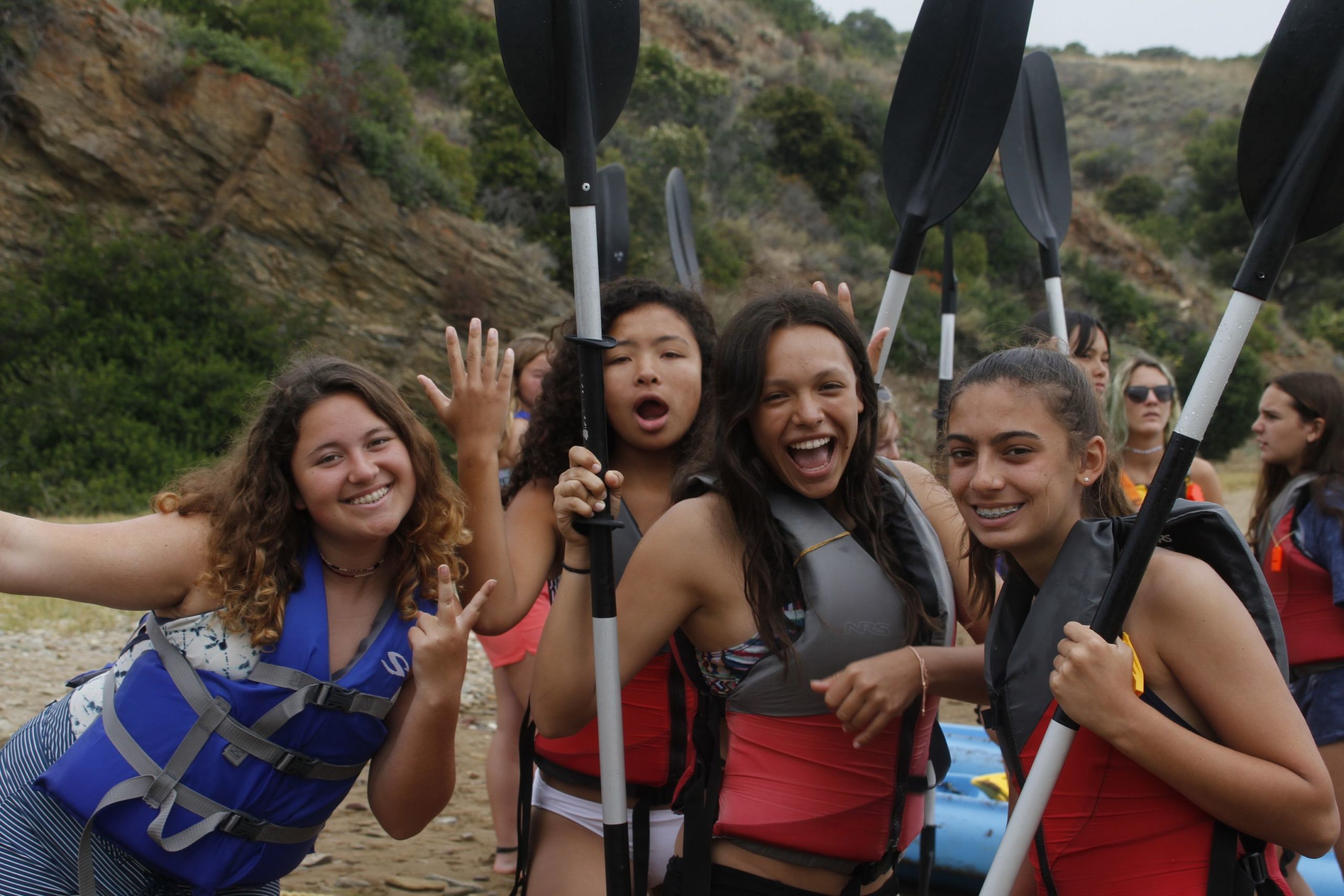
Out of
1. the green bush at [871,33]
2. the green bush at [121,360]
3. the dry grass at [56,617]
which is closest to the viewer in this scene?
the dry grass at [56,617]

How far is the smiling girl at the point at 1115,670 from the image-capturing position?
158 centimetres

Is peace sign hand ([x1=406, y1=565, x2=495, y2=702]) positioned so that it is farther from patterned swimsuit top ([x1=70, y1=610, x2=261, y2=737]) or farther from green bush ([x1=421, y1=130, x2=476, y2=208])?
green bush ([x1=421, y1=130, x2=476, y2=208])

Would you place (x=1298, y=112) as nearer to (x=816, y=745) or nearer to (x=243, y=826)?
(x=816, y=745)

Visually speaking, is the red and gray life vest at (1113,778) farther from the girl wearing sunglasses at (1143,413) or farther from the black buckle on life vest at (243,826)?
the girl wearing sunglasses at (1143,413)

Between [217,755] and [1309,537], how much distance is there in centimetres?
342

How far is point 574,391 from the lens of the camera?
274 cm

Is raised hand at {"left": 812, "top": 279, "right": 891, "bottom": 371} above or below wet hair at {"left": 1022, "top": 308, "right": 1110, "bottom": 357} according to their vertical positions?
above

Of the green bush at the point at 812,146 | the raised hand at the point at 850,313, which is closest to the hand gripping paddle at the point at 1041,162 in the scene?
the raised hand at the point at 850,313

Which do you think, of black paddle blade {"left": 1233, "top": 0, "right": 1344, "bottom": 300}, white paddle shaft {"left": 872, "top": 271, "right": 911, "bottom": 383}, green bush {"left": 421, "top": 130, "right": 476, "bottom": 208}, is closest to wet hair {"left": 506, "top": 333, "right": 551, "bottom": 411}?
white paddle shaft {"left": 872, "top": 271, "right": 911, "bottom": 383}

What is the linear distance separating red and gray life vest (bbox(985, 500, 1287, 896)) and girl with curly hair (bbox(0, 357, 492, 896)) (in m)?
1.11

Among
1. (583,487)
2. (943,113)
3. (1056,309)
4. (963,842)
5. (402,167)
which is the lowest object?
(963,842)

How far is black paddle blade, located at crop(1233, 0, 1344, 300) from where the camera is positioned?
5.38 feet

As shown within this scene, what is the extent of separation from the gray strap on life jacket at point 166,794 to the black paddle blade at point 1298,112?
84.2 inches

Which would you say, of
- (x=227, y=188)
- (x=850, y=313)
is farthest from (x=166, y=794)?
(x=227, y=188)
